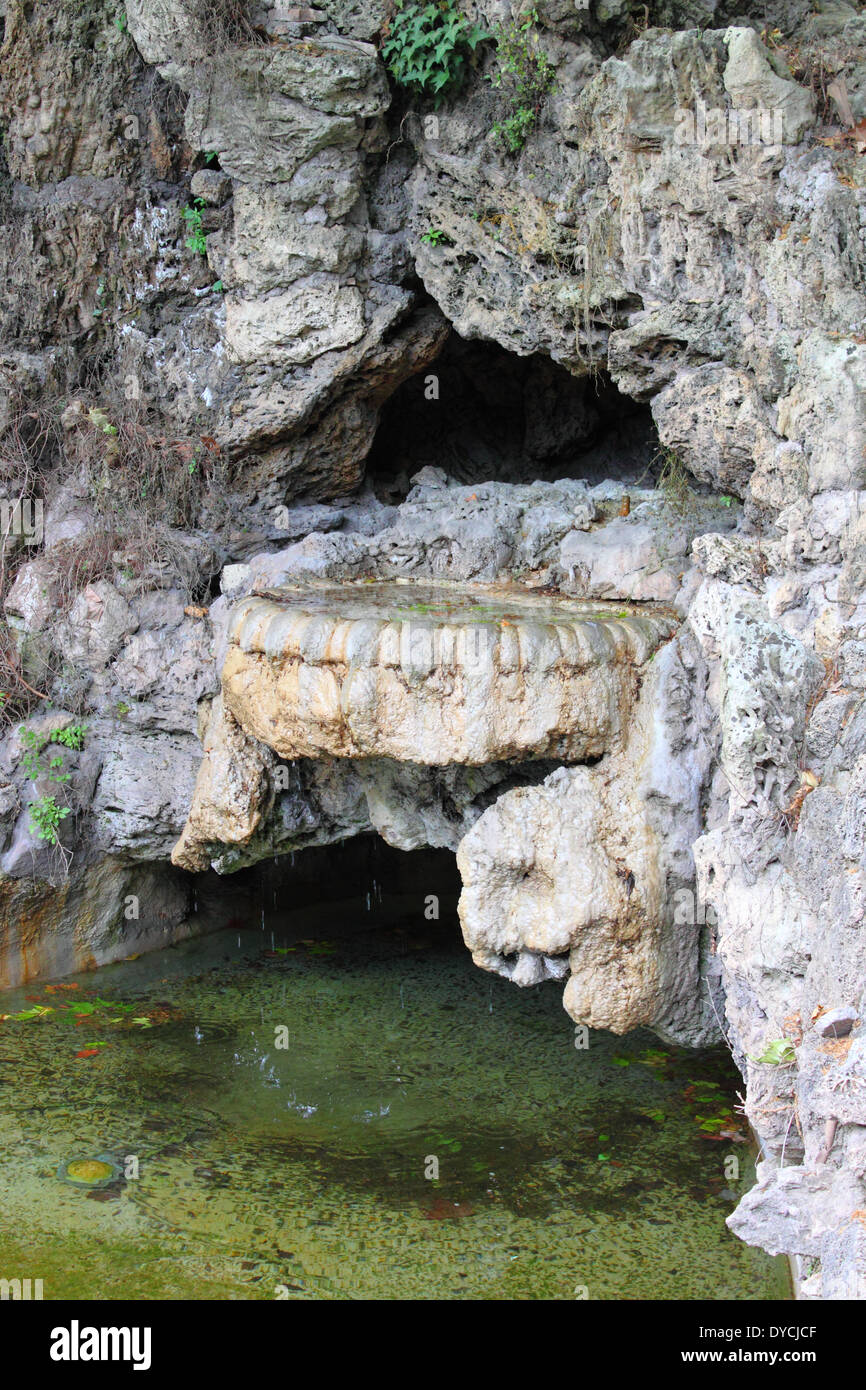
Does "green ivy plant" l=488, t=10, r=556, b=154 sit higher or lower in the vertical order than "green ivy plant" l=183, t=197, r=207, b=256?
higher

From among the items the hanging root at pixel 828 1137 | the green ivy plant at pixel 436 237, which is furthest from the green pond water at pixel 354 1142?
the green ivy plant at pixel 436 237

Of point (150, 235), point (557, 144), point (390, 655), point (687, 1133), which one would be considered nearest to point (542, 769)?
point (390, 655)

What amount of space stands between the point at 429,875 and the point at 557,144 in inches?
206

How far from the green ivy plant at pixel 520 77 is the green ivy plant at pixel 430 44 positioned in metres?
0.24

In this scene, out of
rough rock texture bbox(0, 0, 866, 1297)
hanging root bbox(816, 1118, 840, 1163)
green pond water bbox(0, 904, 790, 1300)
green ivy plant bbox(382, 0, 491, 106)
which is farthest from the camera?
green ivy plant bbox(382, 0, 491, 106)

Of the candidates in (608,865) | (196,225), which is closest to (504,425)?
(196,225)

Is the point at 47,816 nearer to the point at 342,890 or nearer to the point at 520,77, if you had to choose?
the point at 342,890

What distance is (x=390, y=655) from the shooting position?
493 cm

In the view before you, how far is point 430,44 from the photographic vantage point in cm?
638

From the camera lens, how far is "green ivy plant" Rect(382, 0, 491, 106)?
20.6ft

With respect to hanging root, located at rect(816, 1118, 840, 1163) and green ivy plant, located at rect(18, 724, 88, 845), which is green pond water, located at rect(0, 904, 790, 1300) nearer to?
green ivy plant, located at rect(18, 724, 88, 845)

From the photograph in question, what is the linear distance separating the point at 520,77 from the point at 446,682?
3.34 m

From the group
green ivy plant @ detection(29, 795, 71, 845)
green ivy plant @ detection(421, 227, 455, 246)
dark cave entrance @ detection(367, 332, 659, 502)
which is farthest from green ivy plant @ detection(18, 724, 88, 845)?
green ivy plant @ detection(421, 227, 455, 246)

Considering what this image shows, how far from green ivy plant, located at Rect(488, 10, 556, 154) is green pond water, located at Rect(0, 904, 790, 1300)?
15.9 ft
